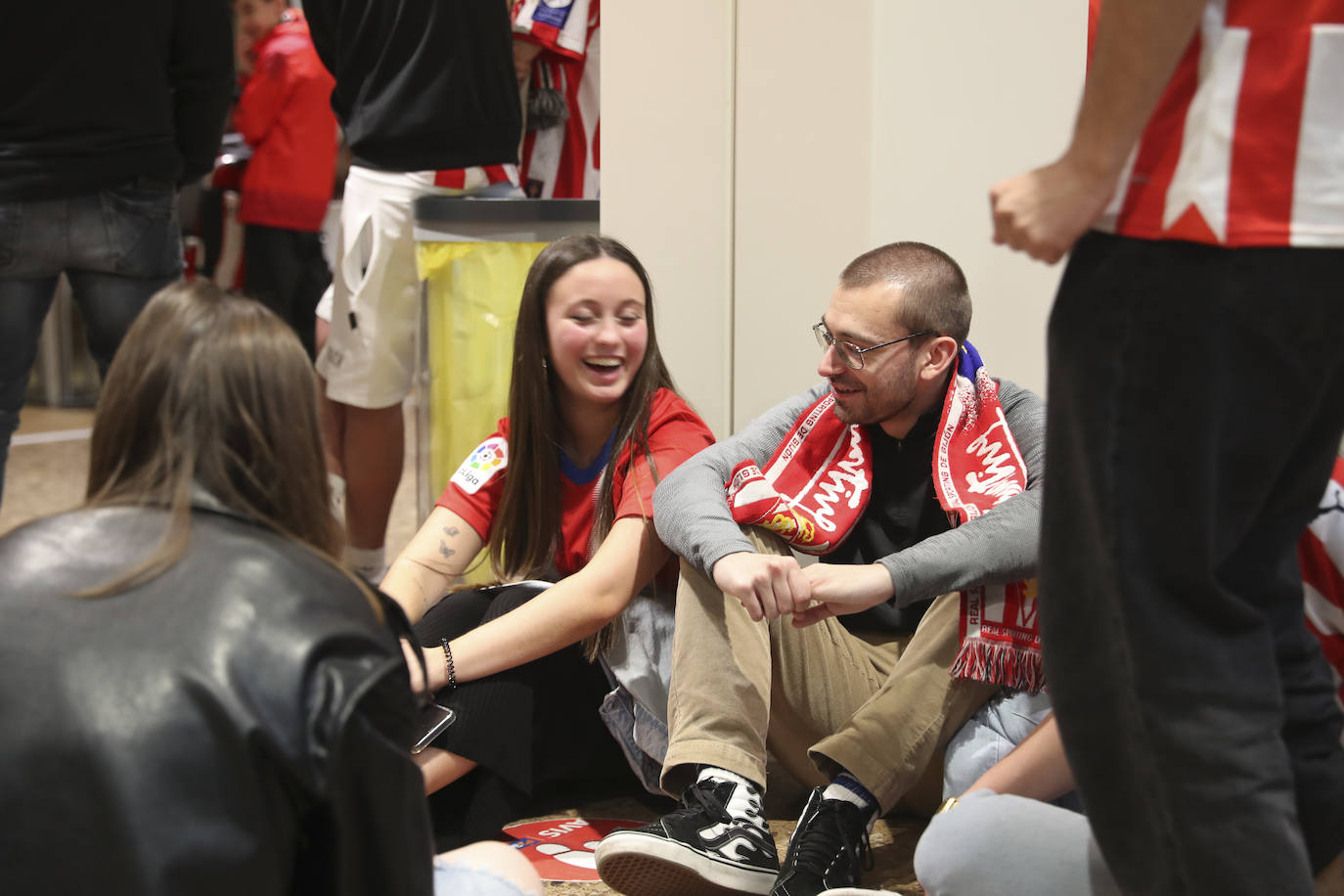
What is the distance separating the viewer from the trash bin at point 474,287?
2875 mm

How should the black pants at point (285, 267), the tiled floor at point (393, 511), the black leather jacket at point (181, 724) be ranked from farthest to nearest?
the black pants at point (285, 267), the tiled floor at point (393, 511), the black leather jacket at point (181, 724)

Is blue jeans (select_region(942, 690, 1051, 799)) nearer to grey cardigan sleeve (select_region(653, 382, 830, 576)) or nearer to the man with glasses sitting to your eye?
the man with glasses sitting

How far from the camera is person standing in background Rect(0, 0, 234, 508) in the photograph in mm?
2494

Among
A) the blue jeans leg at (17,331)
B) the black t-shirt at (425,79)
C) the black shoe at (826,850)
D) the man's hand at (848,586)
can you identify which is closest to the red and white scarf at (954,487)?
the man's hand at (848,586)

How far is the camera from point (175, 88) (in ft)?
8.99

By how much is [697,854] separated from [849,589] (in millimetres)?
374

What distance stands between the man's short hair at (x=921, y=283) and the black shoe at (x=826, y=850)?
68cm

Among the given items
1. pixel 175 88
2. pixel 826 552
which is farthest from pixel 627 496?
pixel 175 88

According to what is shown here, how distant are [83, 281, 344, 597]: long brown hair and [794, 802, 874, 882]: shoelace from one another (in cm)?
86

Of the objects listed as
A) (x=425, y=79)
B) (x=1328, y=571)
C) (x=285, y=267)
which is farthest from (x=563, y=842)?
(x=285, y=267)

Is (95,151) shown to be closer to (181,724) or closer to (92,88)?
(92,88)

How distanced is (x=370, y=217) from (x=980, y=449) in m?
1.59

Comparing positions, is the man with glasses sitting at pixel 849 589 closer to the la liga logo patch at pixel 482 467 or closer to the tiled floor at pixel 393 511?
the tiled floor at pixel 393 511

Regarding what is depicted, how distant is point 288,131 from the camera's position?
14.6 ft
